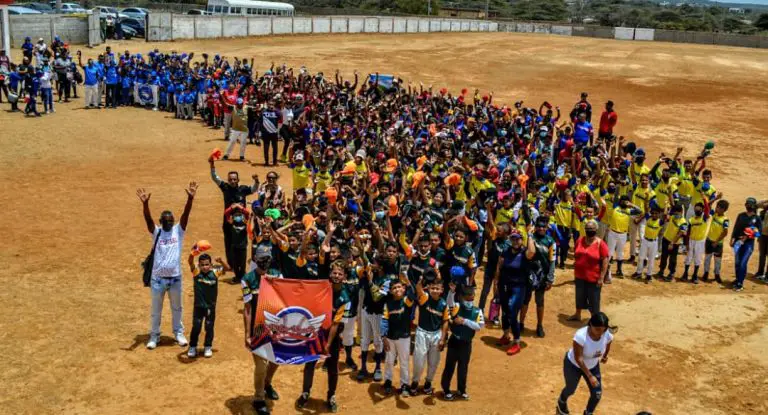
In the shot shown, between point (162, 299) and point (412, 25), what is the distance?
54554 mm

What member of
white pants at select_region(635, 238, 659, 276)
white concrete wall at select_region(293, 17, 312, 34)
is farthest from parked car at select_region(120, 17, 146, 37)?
white pants at select_region(635, 238, 659, 276)

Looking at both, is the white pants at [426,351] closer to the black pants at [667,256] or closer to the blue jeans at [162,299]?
the blue jeans at [162,299]

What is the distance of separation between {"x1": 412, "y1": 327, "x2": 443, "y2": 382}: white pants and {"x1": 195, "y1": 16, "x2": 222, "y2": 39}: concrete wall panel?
4050cm

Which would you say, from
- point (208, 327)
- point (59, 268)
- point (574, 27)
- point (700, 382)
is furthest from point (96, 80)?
point (574, 27)

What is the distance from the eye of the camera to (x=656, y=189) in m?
16.4

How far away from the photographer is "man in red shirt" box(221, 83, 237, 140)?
23.7 metres

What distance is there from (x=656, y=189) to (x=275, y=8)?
147 feet

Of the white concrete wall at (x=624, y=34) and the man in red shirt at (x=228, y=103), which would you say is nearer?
the man in red shirt at (x=228, y=103)

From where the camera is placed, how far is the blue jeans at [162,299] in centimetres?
1023

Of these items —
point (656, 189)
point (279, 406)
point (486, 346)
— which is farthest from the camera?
point (656, 189)

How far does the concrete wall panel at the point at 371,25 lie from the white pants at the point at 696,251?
46602 millimetres

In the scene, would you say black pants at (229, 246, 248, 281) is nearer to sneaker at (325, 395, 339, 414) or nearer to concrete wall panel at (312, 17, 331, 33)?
sneaker at (325, 395, 339, 414)

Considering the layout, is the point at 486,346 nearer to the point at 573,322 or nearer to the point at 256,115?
the point at 573,322

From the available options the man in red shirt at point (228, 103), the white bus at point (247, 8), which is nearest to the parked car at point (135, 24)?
the white bus at point (247, 8)
